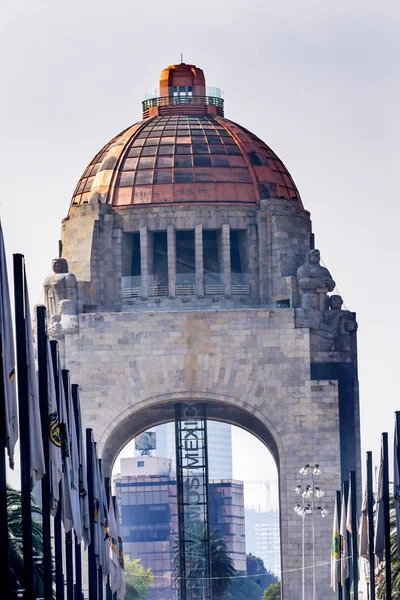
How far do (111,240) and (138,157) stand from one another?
367cm

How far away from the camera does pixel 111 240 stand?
8044cm

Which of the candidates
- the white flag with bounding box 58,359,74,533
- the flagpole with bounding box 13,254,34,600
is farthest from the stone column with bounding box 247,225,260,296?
the flagpole with bounding box 13,254,34,600

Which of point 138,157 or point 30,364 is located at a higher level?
point 138,157

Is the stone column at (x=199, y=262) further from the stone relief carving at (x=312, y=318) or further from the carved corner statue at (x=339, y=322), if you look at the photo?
the carved corner statue at (x=339, y=322)

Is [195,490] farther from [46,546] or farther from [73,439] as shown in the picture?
[46,546]

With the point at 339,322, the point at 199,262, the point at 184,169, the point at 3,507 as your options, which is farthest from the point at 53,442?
the point at 184,169

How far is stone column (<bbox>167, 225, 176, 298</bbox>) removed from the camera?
78.8m

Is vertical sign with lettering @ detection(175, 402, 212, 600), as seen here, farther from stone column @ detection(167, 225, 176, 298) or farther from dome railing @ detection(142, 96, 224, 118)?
dome railing @ detection(142, 96, 224, 118)

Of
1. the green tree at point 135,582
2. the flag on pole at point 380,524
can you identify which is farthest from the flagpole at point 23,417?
the green tree at point 135,582

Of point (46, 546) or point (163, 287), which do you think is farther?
point (163, 287)

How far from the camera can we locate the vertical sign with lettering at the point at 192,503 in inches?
3105

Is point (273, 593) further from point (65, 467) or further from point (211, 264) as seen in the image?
point (65, 467)

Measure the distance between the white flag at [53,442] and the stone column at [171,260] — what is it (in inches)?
1701

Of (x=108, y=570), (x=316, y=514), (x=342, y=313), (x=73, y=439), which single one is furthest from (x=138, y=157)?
(x=73, y=439)
